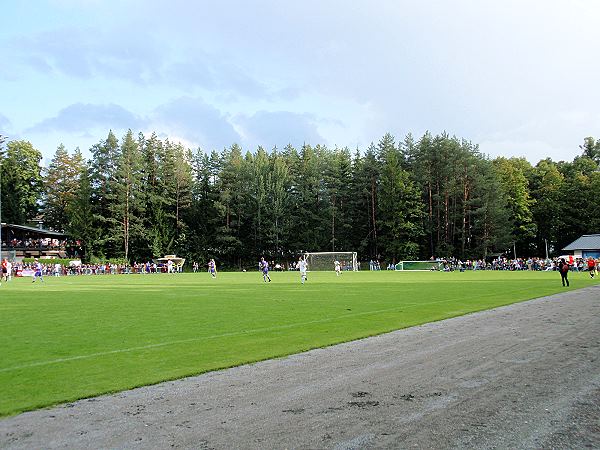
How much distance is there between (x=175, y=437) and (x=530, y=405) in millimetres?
4208

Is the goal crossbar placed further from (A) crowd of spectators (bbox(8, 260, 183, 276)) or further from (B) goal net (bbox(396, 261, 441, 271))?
(A) crowd of spectators (bbox(8, 260, 183, 276))

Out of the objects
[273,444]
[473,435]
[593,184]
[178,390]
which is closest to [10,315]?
[178,390]

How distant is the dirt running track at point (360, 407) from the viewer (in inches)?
202

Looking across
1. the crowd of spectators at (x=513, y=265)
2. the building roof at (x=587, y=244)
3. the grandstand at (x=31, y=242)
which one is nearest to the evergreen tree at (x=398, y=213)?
the crowd of spectators at (x=513, y=265)

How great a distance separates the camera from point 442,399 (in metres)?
6.43

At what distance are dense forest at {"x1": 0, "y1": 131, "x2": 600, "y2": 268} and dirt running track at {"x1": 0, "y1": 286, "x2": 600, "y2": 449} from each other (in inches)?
2826

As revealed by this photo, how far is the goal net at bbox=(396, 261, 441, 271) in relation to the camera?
7112cm

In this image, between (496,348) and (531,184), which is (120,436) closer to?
(496,348)

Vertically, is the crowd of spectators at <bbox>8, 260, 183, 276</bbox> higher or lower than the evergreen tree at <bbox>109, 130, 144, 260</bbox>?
lower

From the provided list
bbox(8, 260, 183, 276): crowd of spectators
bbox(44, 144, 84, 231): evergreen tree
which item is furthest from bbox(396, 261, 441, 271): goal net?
bbox(44, 144, 84, 231): evergreen tree

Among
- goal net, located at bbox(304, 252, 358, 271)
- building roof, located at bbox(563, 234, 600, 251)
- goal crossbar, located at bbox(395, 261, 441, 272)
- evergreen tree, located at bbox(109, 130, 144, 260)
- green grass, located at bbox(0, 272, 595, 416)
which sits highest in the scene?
evergreen tree, located at bbox(109, 130, 144, 260)

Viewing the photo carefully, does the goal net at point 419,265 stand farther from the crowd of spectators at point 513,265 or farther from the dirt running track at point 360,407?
the dirt running track at point 360,407

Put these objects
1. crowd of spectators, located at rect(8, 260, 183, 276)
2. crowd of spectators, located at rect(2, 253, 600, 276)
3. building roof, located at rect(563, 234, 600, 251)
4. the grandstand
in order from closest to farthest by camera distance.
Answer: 1. crowd of spectators, located at rect(2, 253, 600, 276)
2. crowd of spectators, located at rect(8, 260, 183, 276)
3. building roof, located at rect(563, 234, 600, 251)
4. the grandstand

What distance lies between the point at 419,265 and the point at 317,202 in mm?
23812
